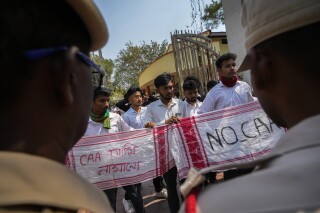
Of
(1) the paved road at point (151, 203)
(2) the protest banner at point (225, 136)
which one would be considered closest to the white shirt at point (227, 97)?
(2) the protest banner at point (225, 136)

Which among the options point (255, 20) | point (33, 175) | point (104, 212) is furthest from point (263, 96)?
point (33, 175)

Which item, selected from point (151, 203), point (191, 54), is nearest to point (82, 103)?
point (151, 203)

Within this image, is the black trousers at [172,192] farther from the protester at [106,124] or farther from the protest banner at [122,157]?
the protester at [106,124]

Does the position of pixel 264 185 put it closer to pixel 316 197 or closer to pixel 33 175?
pixel 316 197

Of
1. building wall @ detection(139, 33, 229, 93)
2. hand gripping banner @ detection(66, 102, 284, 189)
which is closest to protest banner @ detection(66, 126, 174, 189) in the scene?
hand gripping banner @ detection(66, 102, 284, 189)

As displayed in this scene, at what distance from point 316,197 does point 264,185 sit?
11 centimetres

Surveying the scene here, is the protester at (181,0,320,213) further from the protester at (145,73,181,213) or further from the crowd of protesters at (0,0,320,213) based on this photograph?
the protester at (145,73,181,213)

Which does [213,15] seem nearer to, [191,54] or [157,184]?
[191,54]

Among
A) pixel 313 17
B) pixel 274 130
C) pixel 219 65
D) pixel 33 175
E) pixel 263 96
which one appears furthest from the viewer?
pixel 219 65

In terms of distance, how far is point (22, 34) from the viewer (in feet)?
2.38

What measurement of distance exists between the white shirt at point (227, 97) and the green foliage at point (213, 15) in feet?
76.0

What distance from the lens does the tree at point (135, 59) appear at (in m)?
36.4

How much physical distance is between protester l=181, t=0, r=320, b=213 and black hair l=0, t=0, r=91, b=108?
519 millimetres

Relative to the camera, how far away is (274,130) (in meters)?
4.03
